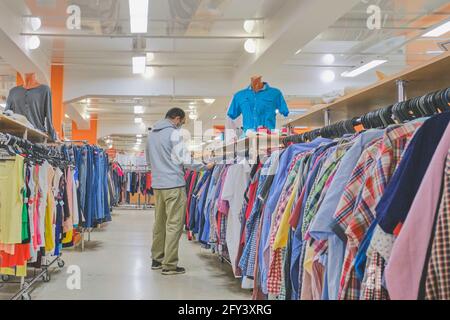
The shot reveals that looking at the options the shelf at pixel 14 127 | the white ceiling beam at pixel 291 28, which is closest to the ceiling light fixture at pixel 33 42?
the shelf at pixel 14 127

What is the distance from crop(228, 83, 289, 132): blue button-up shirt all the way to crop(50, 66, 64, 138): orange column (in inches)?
242

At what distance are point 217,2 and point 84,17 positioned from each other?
216 cm

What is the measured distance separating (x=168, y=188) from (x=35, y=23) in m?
4.50

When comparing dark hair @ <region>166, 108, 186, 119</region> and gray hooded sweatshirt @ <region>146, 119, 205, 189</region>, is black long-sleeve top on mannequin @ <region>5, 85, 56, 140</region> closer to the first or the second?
gray hooded sweatshirt @ <region>146, 119, 205, 189</region>

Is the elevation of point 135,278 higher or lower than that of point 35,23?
lower

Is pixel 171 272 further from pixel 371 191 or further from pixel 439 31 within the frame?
pixel 439 31

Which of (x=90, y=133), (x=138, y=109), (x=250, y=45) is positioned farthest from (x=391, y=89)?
(x=90, y=133)

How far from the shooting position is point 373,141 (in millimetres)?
1654

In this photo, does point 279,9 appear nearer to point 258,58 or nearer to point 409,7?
point 258,58

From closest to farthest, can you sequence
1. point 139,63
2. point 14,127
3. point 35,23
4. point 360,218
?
point 360,218
point 14,127
point 35,23
point 139,63

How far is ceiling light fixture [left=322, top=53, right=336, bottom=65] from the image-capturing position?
31.3 ft

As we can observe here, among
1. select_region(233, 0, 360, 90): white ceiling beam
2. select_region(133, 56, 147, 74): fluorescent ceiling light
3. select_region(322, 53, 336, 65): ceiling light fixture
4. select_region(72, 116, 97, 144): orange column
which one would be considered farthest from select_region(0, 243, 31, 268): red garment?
select_region(72, 116, 97, 144): orange column

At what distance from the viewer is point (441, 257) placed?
44.3 inches

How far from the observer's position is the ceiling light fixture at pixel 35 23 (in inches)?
287
